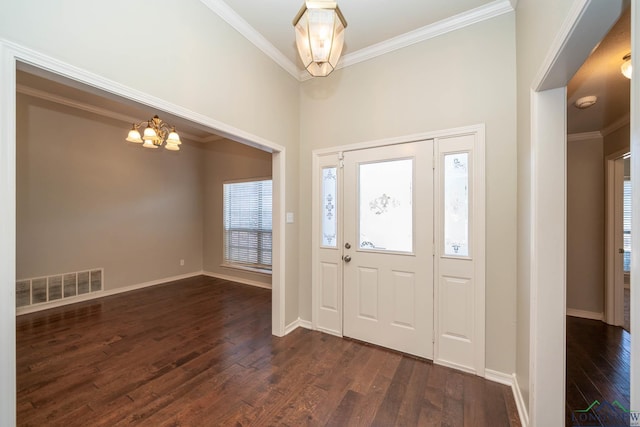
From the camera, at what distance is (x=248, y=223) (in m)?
5.32

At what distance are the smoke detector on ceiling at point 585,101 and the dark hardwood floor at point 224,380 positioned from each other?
3.13m

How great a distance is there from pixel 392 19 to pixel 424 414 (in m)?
3.35

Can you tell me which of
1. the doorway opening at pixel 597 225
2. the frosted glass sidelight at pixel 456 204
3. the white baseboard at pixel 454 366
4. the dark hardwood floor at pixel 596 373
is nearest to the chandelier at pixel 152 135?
the frosted glass sidelight at pixel 456 204

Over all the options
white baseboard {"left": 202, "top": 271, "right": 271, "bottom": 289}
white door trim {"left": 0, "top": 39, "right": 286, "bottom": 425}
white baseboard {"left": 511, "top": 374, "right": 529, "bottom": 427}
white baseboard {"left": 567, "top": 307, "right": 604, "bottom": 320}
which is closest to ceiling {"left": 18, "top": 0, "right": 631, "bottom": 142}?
white door trim {"left": 0, "top": 39, "right": 286, "bottom": 425}

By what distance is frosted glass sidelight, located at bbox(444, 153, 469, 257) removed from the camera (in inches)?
93.0

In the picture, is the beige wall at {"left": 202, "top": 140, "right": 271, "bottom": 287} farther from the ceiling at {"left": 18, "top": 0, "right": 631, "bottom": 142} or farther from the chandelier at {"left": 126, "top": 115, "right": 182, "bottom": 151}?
the ceiling at {"left": 18, "top": 0, "right": 631, "bottom": 142}

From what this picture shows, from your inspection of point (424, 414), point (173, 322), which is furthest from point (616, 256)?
point (173, 322)

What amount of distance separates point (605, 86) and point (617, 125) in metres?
1.25

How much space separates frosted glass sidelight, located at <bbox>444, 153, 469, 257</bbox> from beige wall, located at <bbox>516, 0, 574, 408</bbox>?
0.39 metres

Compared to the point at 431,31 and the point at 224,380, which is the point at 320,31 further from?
the point at 224,380

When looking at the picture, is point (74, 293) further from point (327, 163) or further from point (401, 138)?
point (401, 138)

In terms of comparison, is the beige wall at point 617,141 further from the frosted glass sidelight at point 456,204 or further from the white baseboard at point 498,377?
the white baseboard at point 498,377

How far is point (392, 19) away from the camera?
2.41 m

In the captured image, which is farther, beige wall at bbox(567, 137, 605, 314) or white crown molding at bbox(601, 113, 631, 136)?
beige wall at bbox(567, 137, 605, 314)
